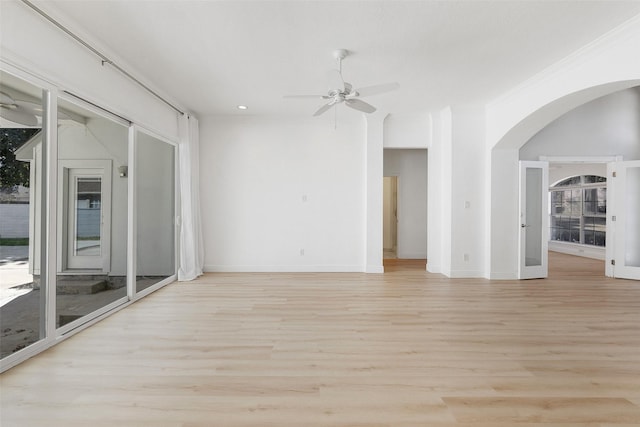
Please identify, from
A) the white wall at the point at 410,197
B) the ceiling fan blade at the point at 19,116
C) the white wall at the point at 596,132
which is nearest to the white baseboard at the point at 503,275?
the white wall at the point at 596,132

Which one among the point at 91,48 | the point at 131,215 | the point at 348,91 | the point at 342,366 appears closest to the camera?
the point at 342,366

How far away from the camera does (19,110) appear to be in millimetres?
2875

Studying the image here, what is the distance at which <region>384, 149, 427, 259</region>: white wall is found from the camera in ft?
24.2

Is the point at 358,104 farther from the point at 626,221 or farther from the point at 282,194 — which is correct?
the point at 626,221

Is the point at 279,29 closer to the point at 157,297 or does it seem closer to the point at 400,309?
the point at 400,309

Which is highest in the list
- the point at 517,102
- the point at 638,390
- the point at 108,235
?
the point at 517,102

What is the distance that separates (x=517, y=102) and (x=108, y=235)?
6.80 meters

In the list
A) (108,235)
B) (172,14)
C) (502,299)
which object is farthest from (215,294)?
(502,299)

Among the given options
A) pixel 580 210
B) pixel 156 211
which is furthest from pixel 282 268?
pixel 580 210

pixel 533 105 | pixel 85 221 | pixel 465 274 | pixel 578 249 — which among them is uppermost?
pixel 533 105

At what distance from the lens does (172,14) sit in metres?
2.59

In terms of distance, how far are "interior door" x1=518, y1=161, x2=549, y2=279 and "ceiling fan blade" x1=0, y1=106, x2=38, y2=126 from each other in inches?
262

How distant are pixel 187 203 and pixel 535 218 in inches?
238

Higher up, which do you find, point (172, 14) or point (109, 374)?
point (172, 14)
